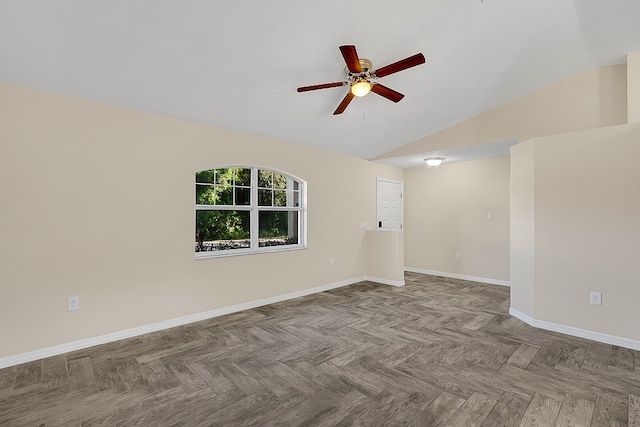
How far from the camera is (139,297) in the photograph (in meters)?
3.51

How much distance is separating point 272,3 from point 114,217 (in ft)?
8.24

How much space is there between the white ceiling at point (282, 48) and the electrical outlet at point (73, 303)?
193 cm

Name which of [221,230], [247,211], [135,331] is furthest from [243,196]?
[135,331]

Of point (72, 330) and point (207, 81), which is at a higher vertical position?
point (207, 81)

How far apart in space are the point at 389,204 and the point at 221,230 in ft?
12.3

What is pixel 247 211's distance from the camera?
4.63 meters

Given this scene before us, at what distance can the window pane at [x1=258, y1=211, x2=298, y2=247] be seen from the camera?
4.81 m

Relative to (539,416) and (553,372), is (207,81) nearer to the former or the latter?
(539,416)

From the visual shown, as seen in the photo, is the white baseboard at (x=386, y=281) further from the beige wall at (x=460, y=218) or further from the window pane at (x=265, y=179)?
the window pane at (x=265, y=179)

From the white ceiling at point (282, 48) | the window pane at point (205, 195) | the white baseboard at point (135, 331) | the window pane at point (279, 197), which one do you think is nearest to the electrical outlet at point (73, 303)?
the white baseboard at point (135, 331)

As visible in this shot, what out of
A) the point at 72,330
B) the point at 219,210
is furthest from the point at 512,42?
the point at 72,330

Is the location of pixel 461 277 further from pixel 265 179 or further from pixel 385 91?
pixel 385 91

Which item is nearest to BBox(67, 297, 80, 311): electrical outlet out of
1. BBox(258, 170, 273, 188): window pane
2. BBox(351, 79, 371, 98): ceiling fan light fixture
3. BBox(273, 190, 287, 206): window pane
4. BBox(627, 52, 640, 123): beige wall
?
BBox(258, 170, 273, 188): window pane

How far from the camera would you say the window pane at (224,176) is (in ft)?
14.1
